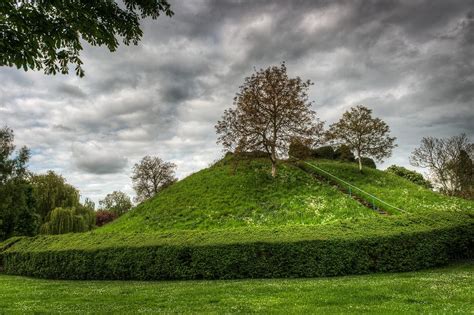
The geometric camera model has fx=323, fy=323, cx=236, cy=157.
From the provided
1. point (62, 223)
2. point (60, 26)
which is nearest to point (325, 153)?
point (62, 223)

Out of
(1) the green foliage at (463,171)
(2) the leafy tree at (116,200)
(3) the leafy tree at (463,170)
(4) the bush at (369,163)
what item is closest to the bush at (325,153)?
(4) the bush at (369,163)

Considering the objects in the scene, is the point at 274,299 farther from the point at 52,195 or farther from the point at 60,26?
the point at 52,195

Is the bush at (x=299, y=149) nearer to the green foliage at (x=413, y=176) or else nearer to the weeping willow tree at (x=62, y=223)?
the green foliage at (x=413, y=176)

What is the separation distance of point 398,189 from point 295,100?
16.6 m

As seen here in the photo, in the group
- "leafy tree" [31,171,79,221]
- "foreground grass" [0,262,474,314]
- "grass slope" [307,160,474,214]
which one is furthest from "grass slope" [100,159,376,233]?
"leafy tree" [31,171,79,221]

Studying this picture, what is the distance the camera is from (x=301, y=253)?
18.0 metres

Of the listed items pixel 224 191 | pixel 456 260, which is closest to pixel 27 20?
pixel 456 260

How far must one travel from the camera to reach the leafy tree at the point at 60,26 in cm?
802

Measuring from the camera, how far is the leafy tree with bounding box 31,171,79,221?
193ft

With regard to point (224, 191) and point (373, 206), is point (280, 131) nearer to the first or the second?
point (224, 191)

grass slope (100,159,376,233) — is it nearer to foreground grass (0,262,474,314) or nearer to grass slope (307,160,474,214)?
grass slope (307,160,474,214)

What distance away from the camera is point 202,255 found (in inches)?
741

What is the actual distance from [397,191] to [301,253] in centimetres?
2537

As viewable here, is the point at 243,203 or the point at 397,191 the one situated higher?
the point at 397,191
